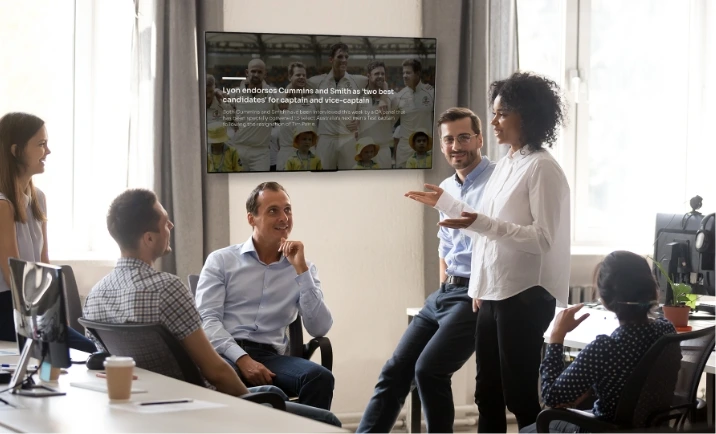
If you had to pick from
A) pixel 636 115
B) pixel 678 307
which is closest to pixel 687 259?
pixel 678 307

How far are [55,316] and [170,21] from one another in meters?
2.56

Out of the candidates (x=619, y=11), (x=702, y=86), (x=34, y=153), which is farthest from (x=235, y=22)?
(x=702, y=86)

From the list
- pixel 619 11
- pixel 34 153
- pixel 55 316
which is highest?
pixel 619 11

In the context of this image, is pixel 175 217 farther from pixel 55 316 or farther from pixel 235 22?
pixel 55 316

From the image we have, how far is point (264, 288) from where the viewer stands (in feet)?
12.3

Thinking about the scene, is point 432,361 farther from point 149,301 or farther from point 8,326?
point 8,326

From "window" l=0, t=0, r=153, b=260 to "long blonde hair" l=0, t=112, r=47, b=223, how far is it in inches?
38.3

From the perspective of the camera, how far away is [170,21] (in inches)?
181

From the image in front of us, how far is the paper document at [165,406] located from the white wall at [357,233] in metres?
2.68

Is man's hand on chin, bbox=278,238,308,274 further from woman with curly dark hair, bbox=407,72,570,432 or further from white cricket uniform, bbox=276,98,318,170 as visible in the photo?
white cricket uniform, bbox=276,98,318,170

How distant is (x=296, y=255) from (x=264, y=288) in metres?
0.22

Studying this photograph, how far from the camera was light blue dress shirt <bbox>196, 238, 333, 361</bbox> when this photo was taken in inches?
145

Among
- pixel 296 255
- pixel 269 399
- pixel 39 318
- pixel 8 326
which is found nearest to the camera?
pixel 39 318

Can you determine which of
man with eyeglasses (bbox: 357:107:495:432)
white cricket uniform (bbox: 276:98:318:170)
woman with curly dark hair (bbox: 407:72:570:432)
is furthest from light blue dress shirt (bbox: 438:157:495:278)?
white cricket uniform (bbox: 276:98:318:170)
